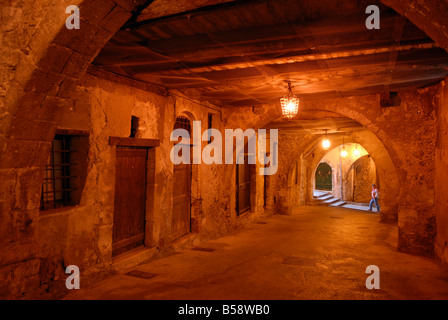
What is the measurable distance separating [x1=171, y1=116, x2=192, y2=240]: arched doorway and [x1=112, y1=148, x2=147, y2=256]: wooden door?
0.95m

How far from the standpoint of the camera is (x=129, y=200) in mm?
5195

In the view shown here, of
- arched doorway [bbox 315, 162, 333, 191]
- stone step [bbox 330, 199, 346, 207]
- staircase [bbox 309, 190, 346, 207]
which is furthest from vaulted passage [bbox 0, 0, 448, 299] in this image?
arched doorway [bbox 315, 162, 333, 191]

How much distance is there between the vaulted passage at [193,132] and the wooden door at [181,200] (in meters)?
0.04

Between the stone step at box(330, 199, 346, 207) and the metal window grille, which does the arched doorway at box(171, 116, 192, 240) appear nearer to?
the metal window grille

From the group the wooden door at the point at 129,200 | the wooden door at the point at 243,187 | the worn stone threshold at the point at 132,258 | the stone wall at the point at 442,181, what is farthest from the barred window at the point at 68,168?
the wooden door at the point at 243,187

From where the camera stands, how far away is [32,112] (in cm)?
280

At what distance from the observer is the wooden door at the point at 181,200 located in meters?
6.38

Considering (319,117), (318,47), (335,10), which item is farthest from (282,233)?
(335,10)

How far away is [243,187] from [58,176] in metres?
6.65

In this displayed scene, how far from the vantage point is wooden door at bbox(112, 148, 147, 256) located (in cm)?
495

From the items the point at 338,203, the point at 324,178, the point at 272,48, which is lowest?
the point at 338,203

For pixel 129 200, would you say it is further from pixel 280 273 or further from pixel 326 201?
pixel 326 201

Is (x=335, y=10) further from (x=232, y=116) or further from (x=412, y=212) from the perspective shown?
(x=232, y=116)

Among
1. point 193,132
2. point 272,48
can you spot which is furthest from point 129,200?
point 272,48
